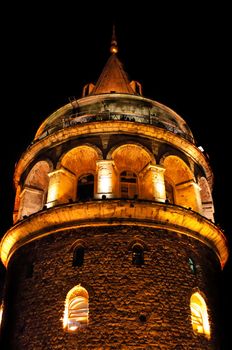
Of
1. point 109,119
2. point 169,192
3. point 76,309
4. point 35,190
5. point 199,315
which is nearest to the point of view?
point 76,309

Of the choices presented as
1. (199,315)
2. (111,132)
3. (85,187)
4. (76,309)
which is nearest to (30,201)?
(85,187)

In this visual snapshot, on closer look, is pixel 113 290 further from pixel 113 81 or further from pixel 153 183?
pixel 113 81

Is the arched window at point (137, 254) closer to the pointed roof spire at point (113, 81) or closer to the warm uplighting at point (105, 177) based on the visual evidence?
the warm uplighting at point (105, 177)

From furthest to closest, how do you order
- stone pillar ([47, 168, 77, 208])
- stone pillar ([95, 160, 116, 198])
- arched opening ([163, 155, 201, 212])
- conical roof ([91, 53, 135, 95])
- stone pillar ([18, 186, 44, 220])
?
conical roof ([91, 53, 135, 95]) < stone pillar ([18, 186, 44, 220]) < arched opening ([163, 155, 201, 212]) < stone pillar ([47, 168, 77, 208]) < stone pillar ([95, 160, 116, 198])

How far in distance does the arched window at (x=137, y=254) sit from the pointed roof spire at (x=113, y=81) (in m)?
11.9

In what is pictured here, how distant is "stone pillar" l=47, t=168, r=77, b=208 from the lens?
62.9 feet

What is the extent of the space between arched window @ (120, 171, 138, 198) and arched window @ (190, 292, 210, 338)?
514cm

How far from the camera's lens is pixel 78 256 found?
16906 mm

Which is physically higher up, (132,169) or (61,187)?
(132,169)

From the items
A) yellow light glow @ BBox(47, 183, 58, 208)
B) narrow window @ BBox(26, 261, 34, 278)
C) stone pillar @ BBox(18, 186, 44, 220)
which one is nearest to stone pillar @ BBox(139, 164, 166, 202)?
yellow light glow @ BBox(47, 183, 58, 208)

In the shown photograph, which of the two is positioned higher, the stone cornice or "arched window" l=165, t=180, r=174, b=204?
the stone cornice

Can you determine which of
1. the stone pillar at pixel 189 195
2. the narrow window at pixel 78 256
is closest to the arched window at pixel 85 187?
the narrow window at pixel 78 256

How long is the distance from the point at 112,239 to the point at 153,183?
359 centimetres

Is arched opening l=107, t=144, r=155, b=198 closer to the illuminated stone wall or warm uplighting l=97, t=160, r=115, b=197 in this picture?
warm uplighting l=97, t=160, r=115, b=197
